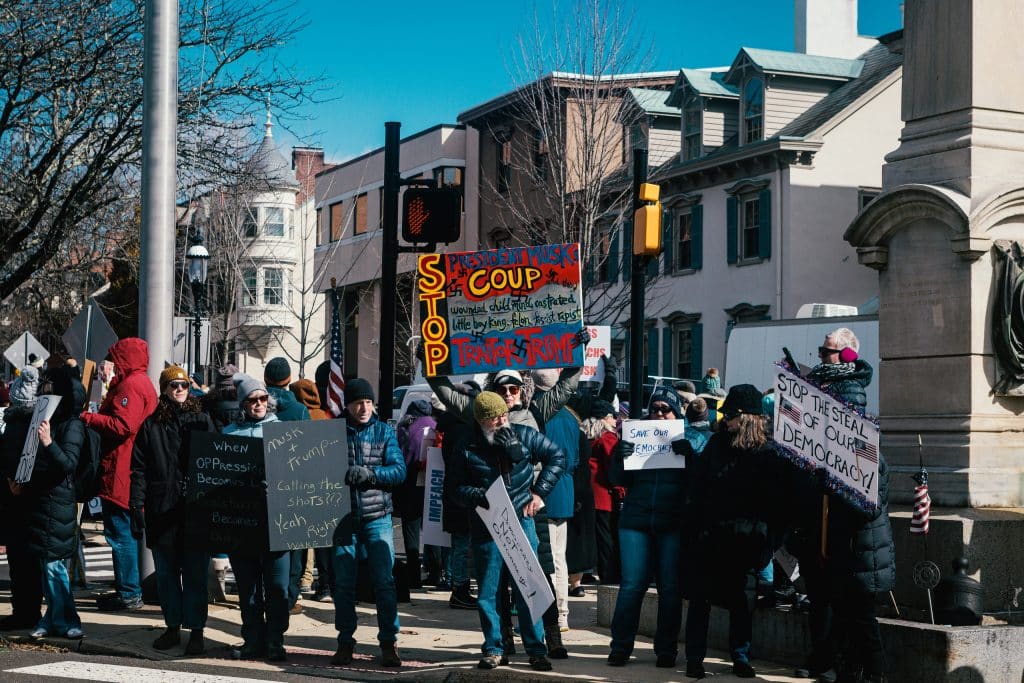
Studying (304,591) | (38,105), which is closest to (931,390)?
(304,591)

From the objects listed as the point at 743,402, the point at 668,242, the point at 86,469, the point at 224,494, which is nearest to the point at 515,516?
the point at 743,402

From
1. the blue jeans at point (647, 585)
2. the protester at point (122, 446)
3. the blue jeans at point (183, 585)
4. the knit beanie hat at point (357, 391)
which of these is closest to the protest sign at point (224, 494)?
the blue jeans at point (183, 585)

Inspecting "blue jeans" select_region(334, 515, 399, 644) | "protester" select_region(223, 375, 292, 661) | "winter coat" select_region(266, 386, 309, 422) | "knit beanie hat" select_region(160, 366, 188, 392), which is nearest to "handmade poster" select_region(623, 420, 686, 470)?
"blue jeans" select_region(334, 515, 399, 644)

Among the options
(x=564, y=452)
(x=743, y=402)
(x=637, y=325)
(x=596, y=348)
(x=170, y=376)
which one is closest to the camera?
(x=743, y=402)

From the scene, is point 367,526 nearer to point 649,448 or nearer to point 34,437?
point 649,448

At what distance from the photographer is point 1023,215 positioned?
982cm

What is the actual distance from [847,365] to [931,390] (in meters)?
1.36

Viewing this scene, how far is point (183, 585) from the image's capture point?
9.90m

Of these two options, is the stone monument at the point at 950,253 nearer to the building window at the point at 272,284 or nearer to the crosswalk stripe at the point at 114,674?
the crosswalk stripe at the point at 114,674

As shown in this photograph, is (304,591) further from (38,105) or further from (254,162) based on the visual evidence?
(254,162)

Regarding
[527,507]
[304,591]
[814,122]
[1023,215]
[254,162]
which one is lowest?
[304,591]

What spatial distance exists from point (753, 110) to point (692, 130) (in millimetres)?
2072

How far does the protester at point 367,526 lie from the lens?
943 cm

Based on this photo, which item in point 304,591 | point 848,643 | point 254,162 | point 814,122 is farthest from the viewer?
point 814,122
